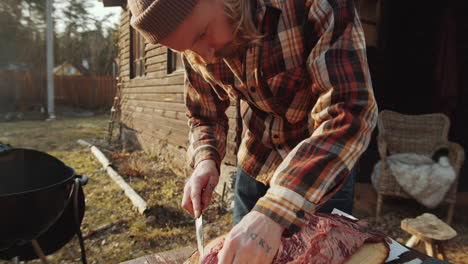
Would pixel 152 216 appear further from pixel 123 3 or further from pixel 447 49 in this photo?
pixel 123 3

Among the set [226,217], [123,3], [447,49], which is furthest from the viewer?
[123,3]

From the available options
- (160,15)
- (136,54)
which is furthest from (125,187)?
(136,54)

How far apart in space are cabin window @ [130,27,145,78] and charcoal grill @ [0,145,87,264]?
619 cm

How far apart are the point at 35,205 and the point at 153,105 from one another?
5796 millimetres

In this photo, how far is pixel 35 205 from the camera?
6.55 ft

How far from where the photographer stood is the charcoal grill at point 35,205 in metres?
1.95

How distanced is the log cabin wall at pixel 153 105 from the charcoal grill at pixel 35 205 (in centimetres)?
237

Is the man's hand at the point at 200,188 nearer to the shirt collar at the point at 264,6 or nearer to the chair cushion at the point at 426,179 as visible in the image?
the shirt collar at the point at 264,6

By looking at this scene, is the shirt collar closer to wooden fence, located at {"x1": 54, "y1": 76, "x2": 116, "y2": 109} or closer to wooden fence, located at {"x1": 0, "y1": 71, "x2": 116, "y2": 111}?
wooden fence, located at {"x1": 0, "y1": 71, "x2": 116, "y2": 111}

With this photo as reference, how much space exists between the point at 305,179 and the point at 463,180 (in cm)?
574

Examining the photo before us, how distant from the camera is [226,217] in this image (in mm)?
4168

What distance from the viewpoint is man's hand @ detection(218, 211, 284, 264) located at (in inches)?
30.7

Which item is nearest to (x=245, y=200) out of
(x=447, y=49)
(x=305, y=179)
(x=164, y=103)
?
(x=305, y=179)

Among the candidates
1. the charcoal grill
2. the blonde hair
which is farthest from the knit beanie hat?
the charcoal grill
